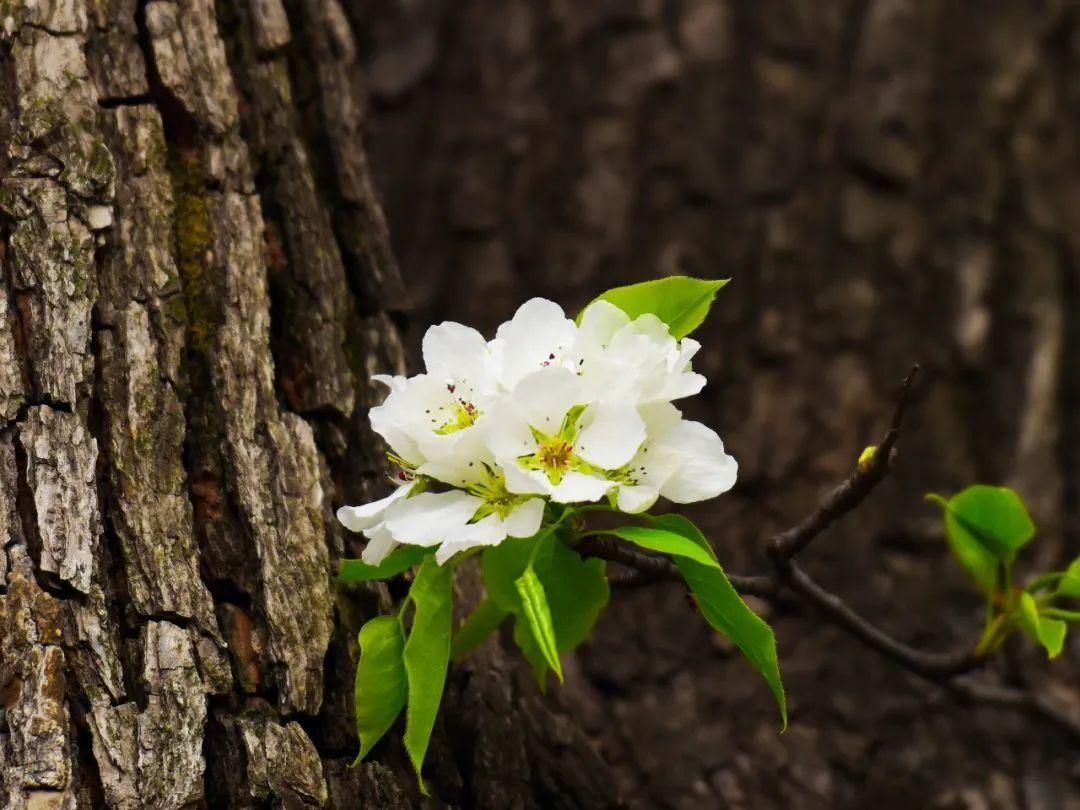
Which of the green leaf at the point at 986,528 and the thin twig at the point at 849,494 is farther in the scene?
the green leaf at the point at 986,528

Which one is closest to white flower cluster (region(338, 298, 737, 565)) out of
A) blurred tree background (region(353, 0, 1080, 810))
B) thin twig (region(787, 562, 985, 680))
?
thin twig (region(787, 562, 985, 680))

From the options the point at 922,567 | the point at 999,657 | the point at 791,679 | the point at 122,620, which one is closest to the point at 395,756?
the point at 122,620

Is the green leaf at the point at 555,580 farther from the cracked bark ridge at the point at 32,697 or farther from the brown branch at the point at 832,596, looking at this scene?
the cracked bark ridge at the point at 32,697

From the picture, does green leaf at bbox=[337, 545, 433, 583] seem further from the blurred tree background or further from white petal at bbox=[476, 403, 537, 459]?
the blurred tree background

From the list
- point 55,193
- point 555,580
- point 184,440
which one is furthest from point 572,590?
point 55,193

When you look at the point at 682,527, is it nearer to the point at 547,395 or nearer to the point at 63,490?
the point at 547,395

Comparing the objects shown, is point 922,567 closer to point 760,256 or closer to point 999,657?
point 999,657

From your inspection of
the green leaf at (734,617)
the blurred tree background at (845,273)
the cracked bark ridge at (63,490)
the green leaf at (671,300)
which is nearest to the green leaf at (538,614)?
the green leaf at (734,617)
